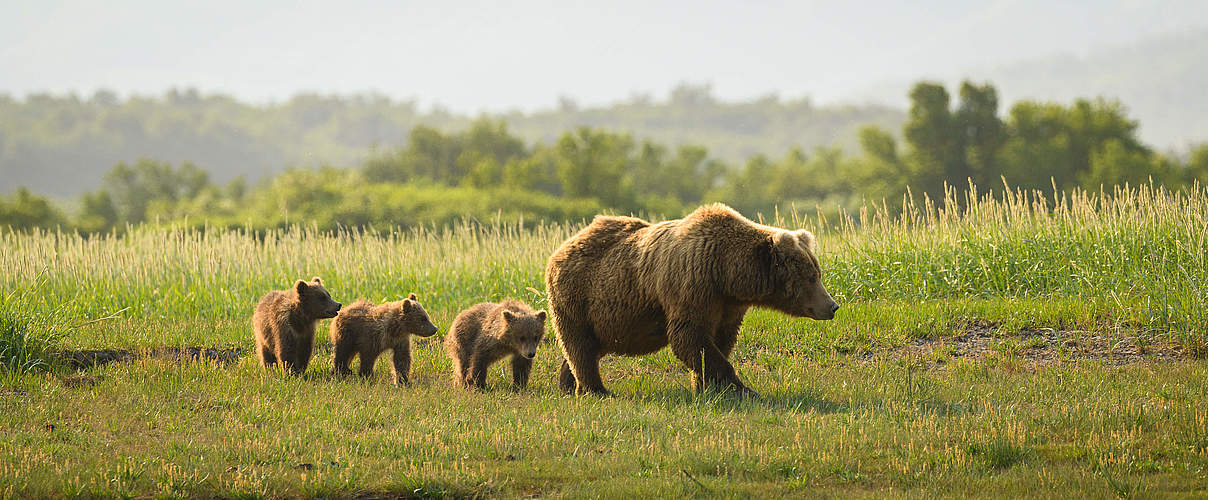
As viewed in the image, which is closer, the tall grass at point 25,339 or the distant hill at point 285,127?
the tall grass at point 25,339

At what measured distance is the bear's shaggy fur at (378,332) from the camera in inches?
395

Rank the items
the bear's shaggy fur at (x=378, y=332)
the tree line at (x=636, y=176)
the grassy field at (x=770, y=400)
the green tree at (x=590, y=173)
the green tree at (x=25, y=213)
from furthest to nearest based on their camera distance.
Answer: the green tree at (x=590, y=173)
the green tree at (x=25, y=213)
the tree line at (x=636, y=176)
the bear's shaggy fur at (x=378, y=332)
the grassy field at (x=770, y=400)

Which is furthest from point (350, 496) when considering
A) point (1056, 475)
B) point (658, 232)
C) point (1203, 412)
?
point (1203, 412)

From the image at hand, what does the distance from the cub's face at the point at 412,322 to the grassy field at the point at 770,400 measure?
536 millimetres

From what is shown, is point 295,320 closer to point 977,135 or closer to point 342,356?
point 342,356

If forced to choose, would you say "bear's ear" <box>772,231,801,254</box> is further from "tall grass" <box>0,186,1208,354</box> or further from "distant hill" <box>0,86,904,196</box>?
"distant hill" <box>0,86,904,196</box>

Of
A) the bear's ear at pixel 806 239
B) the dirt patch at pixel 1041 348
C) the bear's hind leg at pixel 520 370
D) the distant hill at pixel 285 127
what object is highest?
the distant hill at pixel 285 127

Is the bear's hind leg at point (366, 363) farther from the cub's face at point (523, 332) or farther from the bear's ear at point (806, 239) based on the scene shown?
the bear's ear at point (806, 239)

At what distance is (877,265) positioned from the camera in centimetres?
1456

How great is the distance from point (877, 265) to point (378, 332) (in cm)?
739

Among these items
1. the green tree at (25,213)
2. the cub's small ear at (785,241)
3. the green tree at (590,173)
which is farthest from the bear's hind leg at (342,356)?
A: the green tree at (25,213)

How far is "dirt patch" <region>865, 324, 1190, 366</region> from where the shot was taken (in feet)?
34.2

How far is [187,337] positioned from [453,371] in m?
3.82

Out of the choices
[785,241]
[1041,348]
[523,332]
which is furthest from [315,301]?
[1041,348]
